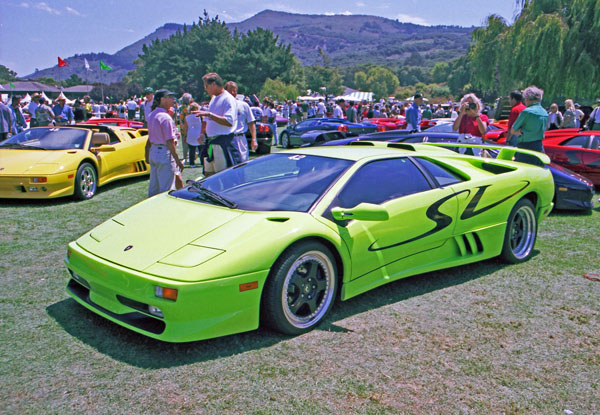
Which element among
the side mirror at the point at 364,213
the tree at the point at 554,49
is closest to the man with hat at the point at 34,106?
the side mirror at the point at 364,213

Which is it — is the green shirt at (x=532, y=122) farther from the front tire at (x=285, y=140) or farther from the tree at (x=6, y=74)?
the tree at (x=6, y=74)

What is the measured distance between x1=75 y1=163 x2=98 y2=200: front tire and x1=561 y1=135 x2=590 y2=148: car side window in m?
8.39

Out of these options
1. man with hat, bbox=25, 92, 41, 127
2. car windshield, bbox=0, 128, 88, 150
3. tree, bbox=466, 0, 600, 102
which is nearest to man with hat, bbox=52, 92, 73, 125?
man with hat, bbox=25, 92, 41, 127

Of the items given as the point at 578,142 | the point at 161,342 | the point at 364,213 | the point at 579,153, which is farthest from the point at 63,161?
the point at 578,142

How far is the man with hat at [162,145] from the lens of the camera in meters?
6.11

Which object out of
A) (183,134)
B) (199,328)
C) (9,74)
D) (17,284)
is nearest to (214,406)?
(199,328)

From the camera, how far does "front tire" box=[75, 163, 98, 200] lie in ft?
25.2

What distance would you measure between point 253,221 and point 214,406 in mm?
1212

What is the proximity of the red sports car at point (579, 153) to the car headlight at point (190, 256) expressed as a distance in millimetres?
8083

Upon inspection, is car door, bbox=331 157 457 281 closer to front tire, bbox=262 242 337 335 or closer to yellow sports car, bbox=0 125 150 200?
front tire, bbox=262 242 337 335

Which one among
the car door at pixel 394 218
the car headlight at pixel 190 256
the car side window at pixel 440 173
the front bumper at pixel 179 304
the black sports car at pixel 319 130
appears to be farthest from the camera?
the black sports car at pixel 319 130

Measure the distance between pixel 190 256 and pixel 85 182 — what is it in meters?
5.67

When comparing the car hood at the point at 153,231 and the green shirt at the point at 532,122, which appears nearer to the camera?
the car hood at the point at 153,231

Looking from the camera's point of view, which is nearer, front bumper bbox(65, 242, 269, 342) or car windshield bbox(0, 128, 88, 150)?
front bumper bbox(65, 242, 269, 342)
